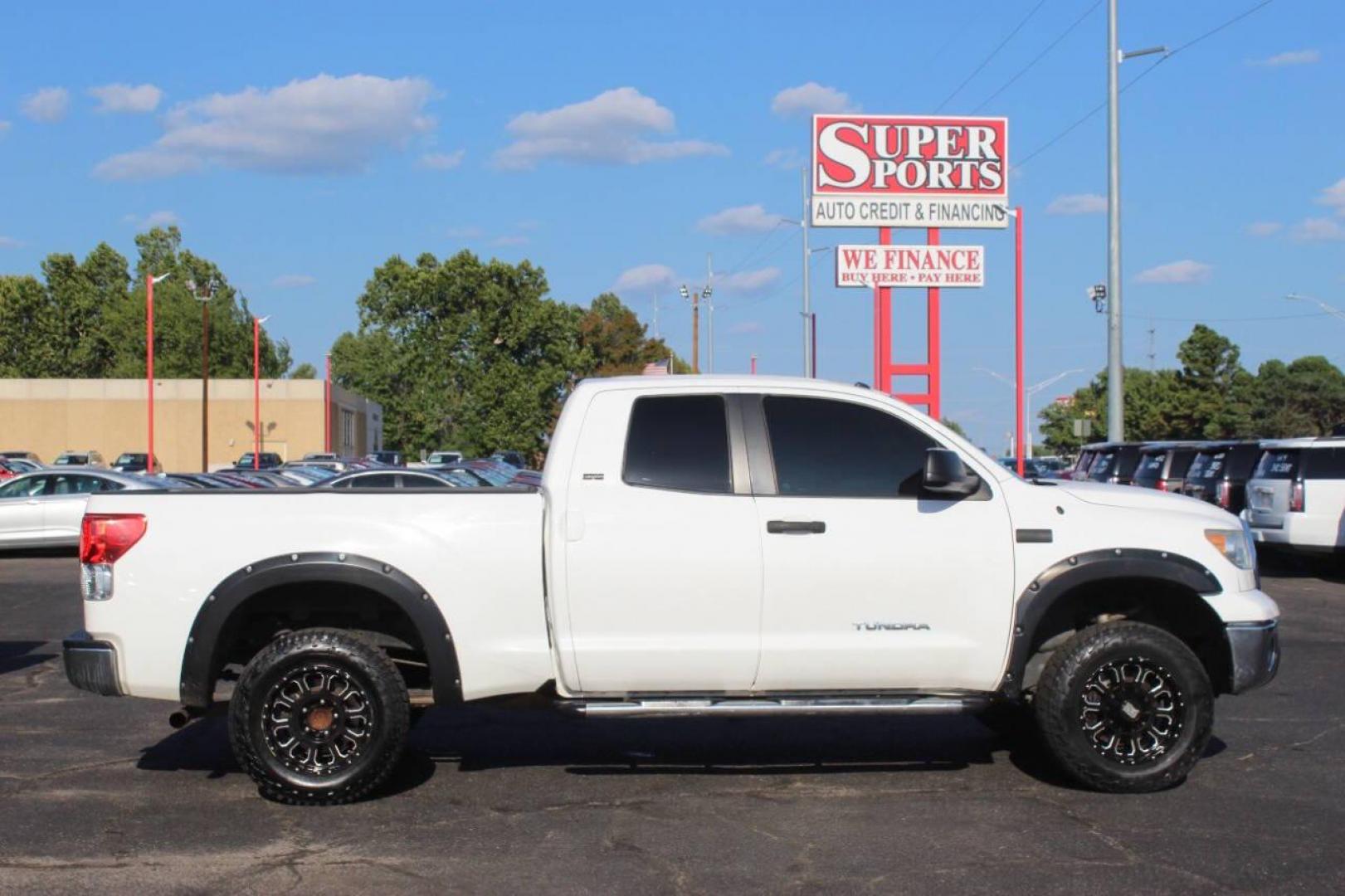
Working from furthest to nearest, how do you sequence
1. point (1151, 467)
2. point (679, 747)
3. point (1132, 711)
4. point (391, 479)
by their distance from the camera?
1. point (391, 479)
2. point (1151, 467)
3. point (679, 747)
4. point (1132, 711)

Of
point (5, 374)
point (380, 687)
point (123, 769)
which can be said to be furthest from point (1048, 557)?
point (5, 374)

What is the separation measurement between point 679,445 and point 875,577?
3.77ft

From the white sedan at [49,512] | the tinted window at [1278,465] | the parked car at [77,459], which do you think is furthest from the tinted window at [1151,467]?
the parked car at [77,459]

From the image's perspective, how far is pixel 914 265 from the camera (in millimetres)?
36719

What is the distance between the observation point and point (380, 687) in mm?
6680

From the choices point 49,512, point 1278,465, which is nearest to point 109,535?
point 1278,465

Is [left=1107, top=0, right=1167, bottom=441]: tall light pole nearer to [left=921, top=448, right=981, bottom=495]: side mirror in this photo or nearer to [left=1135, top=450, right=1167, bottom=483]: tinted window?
[left=1135, top=450, right=1167, bottom=483]: tinted window

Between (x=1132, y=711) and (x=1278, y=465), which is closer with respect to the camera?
(x=1132, y=711)

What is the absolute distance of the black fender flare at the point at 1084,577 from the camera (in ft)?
22.3

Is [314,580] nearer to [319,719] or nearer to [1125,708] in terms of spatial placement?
[319,719]

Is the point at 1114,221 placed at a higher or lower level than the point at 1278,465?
higher

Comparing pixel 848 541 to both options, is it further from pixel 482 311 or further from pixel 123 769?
pixel 482 311

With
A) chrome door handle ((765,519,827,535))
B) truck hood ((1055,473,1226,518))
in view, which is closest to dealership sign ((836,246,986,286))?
truck hood ((1055,473,1226,518))

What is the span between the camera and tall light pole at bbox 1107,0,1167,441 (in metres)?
34.7
